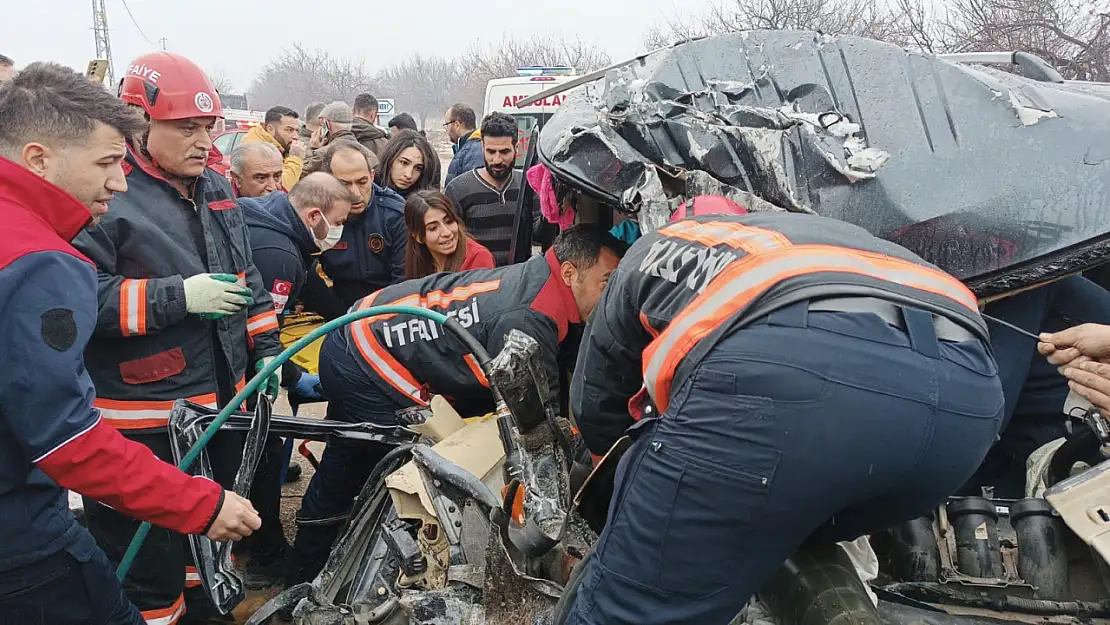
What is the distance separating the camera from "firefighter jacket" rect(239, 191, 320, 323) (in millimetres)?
3439

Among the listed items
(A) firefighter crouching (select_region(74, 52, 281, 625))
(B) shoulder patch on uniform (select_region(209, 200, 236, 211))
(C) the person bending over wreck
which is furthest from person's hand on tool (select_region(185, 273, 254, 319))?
(C) the person bending over wreck

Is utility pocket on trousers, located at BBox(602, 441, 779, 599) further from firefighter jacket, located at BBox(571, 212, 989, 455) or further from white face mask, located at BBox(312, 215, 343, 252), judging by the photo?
white face mask, located at BBox(312, 215, 343, 252)

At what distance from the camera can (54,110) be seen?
6.43 feet

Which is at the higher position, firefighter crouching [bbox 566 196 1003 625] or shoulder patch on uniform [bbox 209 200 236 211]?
shoulder patch on uniform [bbox 209 200 236 211]

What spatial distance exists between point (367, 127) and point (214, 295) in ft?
13.5

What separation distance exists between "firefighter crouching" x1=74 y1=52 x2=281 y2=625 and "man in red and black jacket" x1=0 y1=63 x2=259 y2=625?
517 millimetres

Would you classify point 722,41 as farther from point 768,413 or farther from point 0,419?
point 0,419

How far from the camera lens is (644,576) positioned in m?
1.41

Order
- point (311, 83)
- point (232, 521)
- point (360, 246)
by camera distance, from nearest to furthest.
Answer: point (232, 521) → point (360, 246) → point (311, 83)

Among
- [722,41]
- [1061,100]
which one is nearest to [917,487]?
[1061,100]

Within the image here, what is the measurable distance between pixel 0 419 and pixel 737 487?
1.61 m

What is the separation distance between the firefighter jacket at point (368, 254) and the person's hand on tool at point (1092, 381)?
2.95 meters

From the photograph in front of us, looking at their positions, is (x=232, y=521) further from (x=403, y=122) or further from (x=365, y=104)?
(x=403, y=122)

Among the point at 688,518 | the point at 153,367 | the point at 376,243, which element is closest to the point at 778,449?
the point at 688,518
